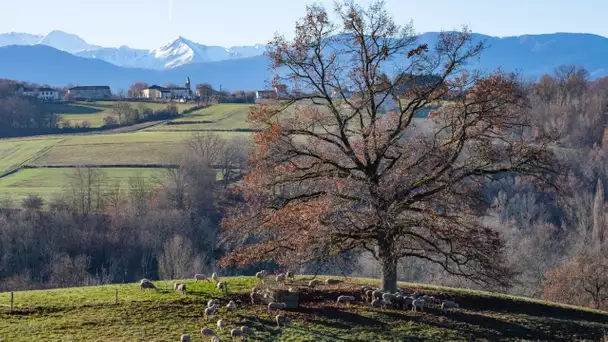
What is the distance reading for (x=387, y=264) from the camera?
73.6ft

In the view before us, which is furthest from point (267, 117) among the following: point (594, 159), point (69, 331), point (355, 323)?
point (594, 159)

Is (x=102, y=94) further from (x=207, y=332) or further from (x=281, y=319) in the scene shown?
(x=207, y=332)

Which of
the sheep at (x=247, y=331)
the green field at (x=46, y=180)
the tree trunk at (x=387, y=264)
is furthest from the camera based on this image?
the green field at (x=46, y=180)

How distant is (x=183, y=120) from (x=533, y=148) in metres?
102

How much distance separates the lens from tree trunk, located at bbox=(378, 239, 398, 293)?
2223cm

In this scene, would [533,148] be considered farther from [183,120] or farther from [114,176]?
[183,120]

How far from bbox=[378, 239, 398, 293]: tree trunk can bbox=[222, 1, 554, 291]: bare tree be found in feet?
0.15

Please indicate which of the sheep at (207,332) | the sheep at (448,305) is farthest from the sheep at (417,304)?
the sheep at (207,332)

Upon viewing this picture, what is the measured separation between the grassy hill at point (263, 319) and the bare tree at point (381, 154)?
1.56 m

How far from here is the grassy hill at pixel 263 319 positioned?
17.5 m

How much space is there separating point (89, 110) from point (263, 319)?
125 meters

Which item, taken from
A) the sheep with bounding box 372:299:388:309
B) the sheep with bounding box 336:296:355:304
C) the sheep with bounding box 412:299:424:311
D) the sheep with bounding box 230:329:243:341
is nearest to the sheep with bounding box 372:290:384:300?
the sheep with bounding box 372:299:388:309

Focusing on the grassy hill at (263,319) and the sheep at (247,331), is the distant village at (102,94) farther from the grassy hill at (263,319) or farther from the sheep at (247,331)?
the sheep at (247,331)

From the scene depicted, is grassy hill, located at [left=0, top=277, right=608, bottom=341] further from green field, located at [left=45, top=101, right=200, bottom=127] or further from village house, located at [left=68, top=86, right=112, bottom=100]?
village house, located at [left=68, top=86, right=112, bottom=100]
